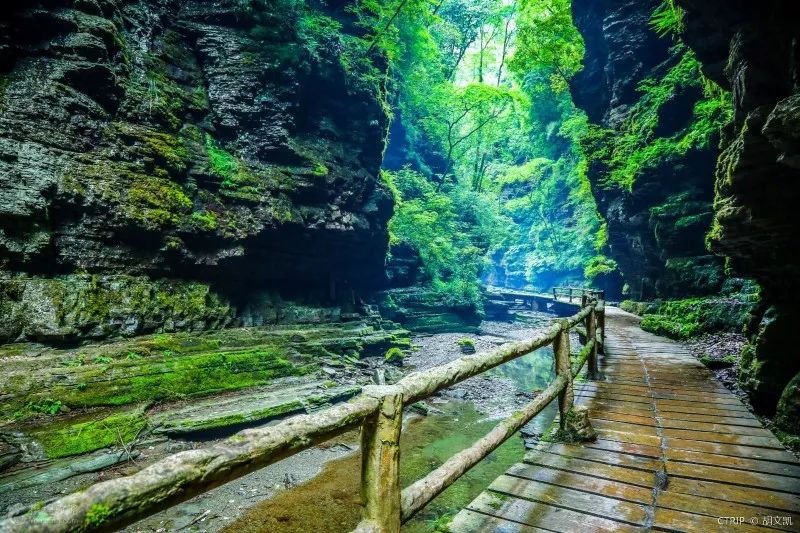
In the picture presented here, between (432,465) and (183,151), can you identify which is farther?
(183,151)

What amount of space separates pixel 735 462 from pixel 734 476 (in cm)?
33

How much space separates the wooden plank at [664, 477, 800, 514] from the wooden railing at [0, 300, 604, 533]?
1224 millimetres

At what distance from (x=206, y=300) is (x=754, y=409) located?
43.6ft

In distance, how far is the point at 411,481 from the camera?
22.4 feet

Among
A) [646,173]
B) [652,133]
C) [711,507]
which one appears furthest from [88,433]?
[652,133]

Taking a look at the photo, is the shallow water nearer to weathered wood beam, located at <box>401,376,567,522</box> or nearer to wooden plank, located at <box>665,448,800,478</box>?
weathered wood beam, located at <box>401,376,567,522</box>

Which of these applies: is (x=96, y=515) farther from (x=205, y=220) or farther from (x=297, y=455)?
(x=205, y=220)

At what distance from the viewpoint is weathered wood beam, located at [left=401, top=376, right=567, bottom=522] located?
202cm

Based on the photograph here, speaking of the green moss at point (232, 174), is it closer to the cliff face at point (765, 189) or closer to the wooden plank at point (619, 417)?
the wooden plank at point (619, 417)

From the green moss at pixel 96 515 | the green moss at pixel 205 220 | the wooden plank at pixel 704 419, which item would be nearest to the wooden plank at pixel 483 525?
the green moss at pixel 96 515

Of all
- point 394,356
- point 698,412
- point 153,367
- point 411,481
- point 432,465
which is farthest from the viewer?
point 394,356

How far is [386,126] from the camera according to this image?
19.3m

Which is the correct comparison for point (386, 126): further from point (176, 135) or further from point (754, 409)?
point (754, 409)

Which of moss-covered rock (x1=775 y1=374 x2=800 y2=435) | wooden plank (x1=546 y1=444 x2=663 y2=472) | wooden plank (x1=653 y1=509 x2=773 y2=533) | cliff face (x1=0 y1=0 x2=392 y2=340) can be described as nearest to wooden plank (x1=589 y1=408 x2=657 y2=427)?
wooden plank (x1=546 y1=444 x2=663 y2=472)
